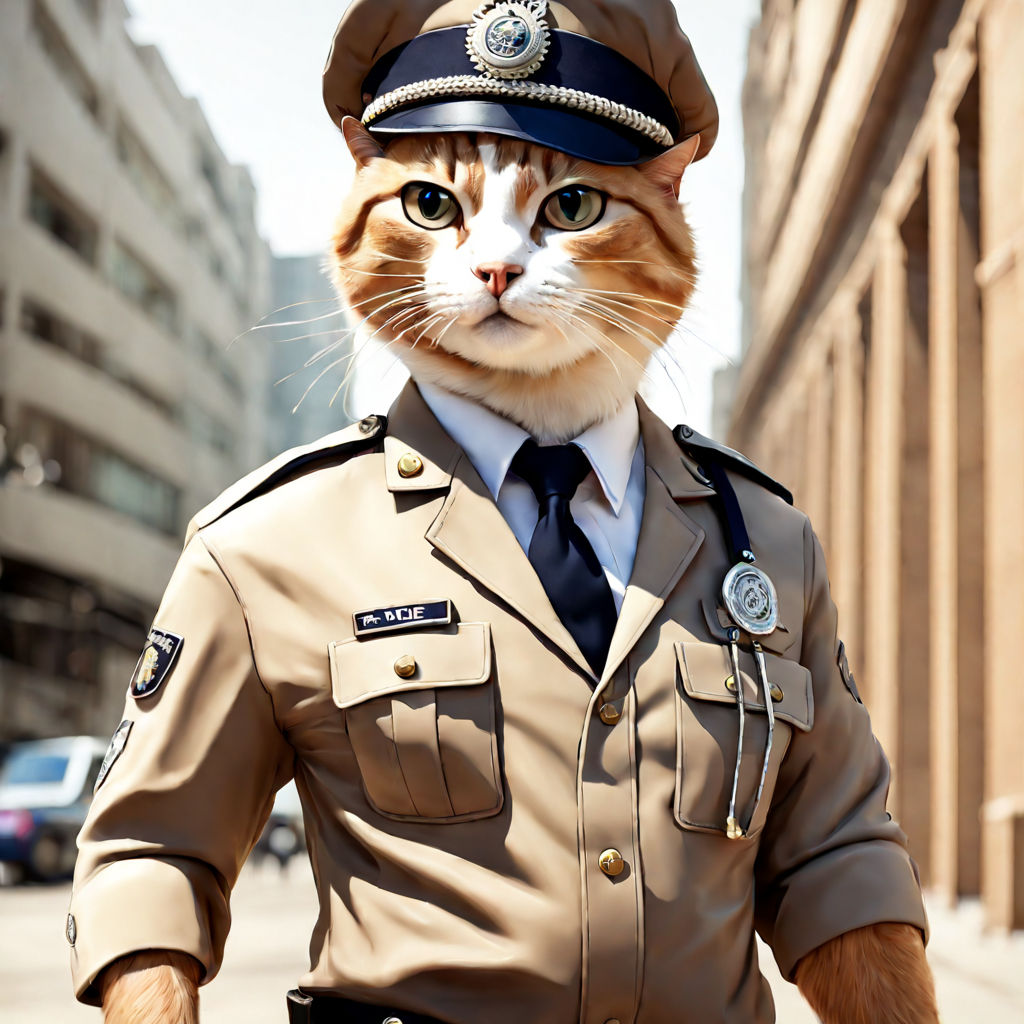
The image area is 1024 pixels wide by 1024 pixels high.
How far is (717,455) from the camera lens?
2.18 metres

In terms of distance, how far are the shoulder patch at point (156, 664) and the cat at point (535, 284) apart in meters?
0.56

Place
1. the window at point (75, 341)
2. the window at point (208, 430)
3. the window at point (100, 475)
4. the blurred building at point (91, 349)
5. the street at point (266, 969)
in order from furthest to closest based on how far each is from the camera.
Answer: the window at point (208, 430) < the window at point (100, 475) < the window at point (75, 341) < the blurred building at point (91, 349) < the street at point (266, 969)

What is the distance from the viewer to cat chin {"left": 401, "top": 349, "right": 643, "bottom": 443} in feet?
6.68

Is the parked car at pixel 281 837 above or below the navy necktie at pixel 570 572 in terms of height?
below

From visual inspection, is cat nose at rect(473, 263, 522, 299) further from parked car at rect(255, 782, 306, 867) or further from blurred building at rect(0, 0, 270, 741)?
blurred building at rect(0, 0, 270, 741)

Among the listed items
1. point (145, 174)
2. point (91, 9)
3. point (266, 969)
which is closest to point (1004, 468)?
point (266, 969)

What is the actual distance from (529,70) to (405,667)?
0.89 m

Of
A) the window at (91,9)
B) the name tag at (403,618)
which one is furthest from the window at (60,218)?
the name tag at (403,618)

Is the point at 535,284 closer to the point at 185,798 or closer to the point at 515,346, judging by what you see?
the point at 515,346

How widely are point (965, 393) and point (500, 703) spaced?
9.60 meters

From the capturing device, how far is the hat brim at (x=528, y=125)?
1.93 metres

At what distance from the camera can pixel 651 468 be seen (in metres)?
2.06

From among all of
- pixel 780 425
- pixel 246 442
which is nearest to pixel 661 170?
pixel 780 425

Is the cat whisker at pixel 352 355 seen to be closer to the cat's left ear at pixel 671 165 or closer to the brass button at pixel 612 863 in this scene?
the cat's left ear at pixel 671 165
